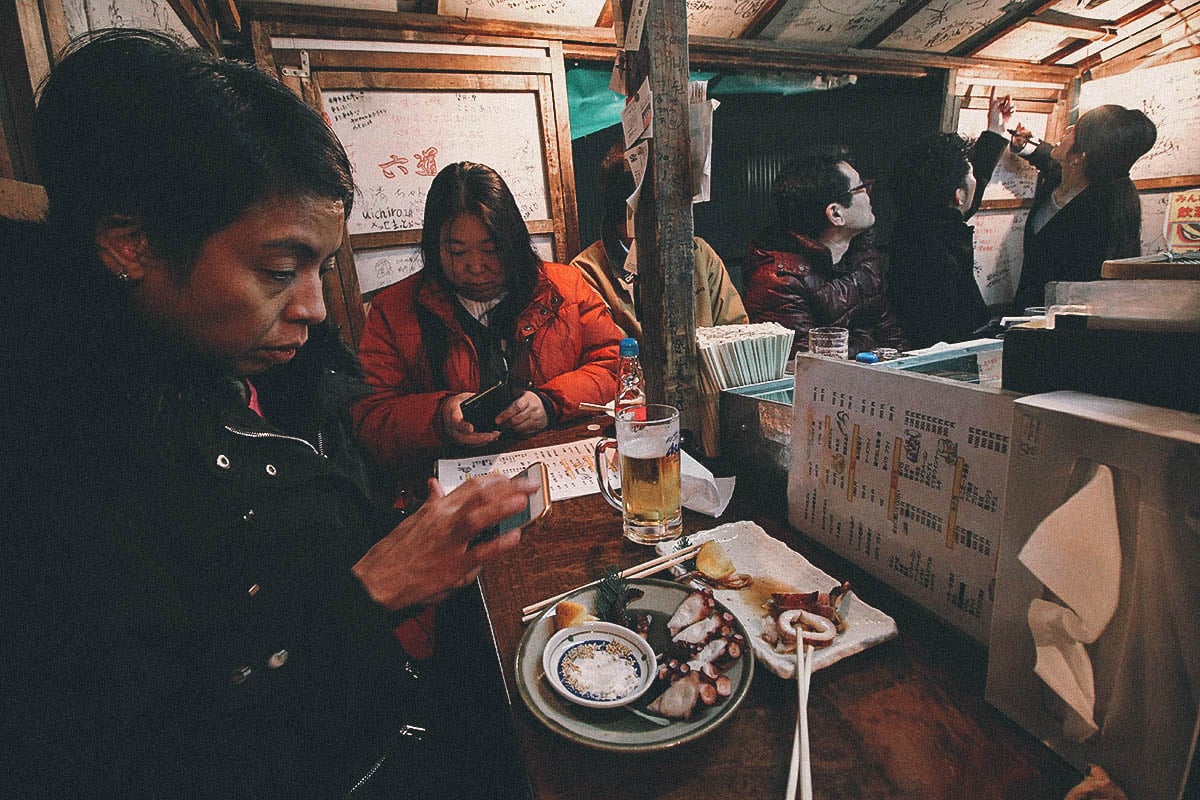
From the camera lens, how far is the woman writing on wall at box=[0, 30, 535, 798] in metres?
0.86

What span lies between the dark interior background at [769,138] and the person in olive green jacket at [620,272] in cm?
135

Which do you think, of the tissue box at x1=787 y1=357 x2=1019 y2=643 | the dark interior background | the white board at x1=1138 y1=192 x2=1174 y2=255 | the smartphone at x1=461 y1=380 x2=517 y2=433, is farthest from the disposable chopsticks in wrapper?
the white board at x1=1138 y1=192 x2=1174 y2=255

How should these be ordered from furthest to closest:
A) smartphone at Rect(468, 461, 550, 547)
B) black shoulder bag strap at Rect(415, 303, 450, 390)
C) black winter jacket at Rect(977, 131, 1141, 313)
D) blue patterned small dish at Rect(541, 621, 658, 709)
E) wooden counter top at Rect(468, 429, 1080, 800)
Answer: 1. black winter jacket at Rect(977, 131, 1141, 313)
2. black shoulder bag strap at Rect(415, 303, 450, 390)
3. smartphone at Rect(468, 461, 550, 547)
4. blue patterned small dish at Rect(541, 621, 658, 709)
5. wooden counter top at Rect(468, 429, 1080, 800)

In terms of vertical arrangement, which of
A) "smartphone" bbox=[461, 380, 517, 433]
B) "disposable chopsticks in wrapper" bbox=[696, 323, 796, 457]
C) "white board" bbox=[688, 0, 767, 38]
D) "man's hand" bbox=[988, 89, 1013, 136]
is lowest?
"smartphone" bbox=[461, 380, 517, 433]

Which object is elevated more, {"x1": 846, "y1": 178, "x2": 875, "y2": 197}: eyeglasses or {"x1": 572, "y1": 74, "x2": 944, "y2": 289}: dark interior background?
{"x1": 572, "y1": 74, "x2": 944, "y2": 289}: dark interior background

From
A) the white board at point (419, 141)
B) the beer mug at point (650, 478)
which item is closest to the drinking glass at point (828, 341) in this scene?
the beer mug at point (650, 478)

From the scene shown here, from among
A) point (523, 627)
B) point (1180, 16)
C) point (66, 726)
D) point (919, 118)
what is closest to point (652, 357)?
point (523, 627)

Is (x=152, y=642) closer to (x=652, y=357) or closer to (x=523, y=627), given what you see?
(x=523, y=627)

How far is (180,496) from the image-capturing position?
106 centimetres

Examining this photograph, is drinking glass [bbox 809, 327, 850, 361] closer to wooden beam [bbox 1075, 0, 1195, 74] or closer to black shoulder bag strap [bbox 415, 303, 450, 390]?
black shoulder bag strap [bbox 415, 303, 450, 390]

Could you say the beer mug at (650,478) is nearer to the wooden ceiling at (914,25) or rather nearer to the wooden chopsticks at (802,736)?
the wooden chopsticks at (802,736)

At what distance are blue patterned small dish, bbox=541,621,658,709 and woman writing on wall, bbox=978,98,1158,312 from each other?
205 inches

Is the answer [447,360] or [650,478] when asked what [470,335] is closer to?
[447,360]

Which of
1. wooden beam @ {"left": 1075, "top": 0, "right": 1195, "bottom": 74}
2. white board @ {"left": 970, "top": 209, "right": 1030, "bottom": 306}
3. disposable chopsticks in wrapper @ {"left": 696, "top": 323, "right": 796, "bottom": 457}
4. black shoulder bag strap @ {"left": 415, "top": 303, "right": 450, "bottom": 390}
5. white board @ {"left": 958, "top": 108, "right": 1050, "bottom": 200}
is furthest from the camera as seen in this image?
white board @ {"left": 970, "top": 209, "right": 1030, "bottom": 306}
